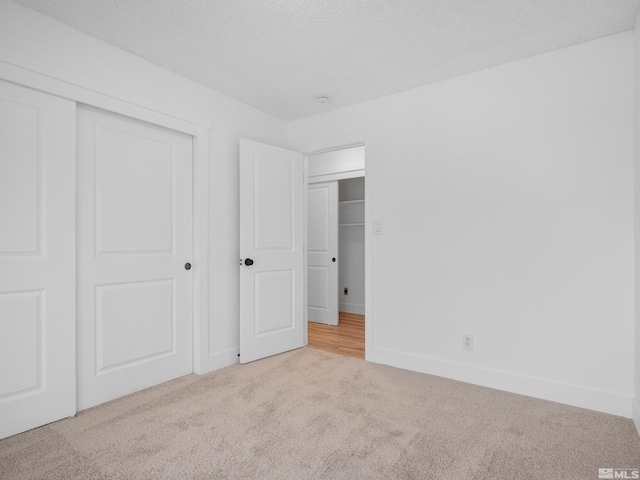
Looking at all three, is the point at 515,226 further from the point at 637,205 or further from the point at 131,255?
the point at 131,255

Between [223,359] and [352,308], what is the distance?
2.81m

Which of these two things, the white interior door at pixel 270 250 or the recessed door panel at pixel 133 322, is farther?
the white interior door at pixel 270 250

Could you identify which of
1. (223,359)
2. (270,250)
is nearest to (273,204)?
(270,250)

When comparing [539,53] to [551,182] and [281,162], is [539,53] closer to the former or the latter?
[551,182]

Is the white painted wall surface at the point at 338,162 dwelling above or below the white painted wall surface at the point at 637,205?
above

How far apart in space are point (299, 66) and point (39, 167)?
6.12 ft

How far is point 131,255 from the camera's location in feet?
8.55

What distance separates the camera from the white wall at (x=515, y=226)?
7.60 ft

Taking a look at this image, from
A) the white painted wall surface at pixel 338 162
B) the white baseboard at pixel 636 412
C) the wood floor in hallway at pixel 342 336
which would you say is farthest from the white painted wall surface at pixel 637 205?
the white painted wall surface at pixel 338 162

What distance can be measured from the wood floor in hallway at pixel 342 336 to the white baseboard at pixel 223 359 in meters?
0.88

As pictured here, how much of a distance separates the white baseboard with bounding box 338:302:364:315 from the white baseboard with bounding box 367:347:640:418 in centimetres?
222

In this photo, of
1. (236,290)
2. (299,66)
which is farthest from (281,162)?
(236,290)

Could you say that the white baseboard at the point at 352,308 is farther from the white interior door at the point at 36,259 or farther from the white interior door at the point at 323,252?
the white interior door at the point at 36,259

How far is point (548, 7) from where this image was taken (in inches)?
80.6
